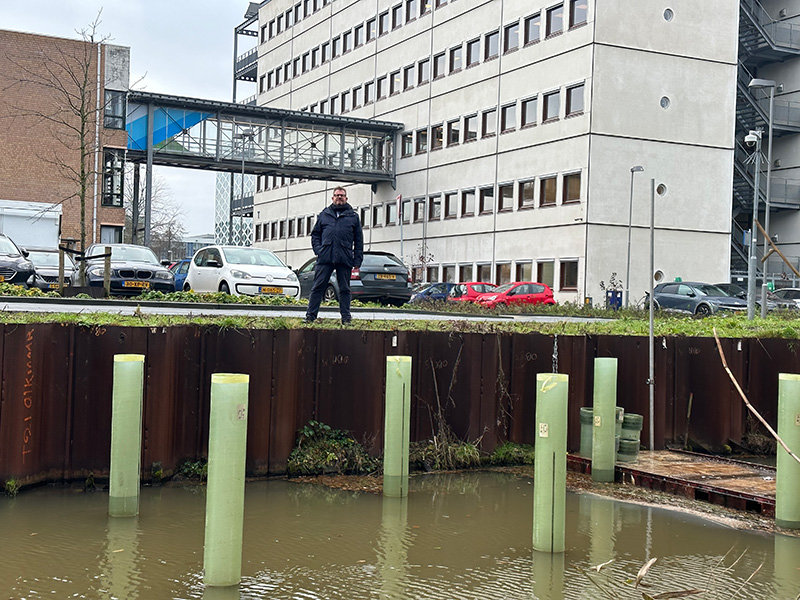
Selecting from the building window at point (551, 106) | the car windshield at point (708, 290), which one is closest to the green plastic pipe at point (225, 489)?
the car windshield at point (708, 290)

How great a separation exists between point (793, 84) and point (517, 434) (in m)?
47.5

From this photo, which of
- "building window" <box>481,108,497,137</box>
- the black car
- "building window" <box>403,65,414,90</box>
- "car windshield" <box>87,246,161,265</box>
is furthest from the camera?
"building window" <box>403,65,414,90</box>

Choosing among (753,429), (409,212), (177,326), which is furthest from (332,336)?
(409,212)

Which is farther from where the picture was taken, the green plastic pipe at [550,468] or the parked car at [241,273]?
the parked car at [241,273]

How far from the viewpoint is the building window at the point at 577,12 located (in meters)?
43.2

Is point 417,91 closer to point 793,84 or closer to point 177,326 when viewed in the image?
point 793,84

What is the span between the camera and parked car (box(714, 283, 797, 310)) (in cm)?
3577

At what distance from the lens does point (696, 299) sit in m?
34.8

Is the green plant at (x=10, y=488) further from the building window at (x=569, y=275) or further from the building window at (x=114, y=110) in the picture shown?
the building window at (x=114, y=110)

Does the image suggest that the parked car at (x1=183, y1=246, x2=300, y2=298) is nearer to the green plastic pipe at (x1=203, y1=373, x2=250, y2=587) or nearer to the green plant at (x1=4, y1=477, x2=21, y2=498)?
the green plant at (x1=4, y1=477, x2=21, y2=498)

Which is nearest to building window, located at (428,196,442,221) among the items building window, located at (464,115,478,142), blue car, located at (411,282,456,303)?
building window, located at (464,115,478,142)

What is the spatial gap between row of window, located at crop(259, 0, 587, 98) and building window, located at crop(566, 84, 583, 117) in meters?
2.82

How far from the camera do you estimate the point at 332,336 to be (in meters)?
10.5

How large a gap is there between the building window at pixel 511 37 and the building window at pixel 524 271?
414 inches
